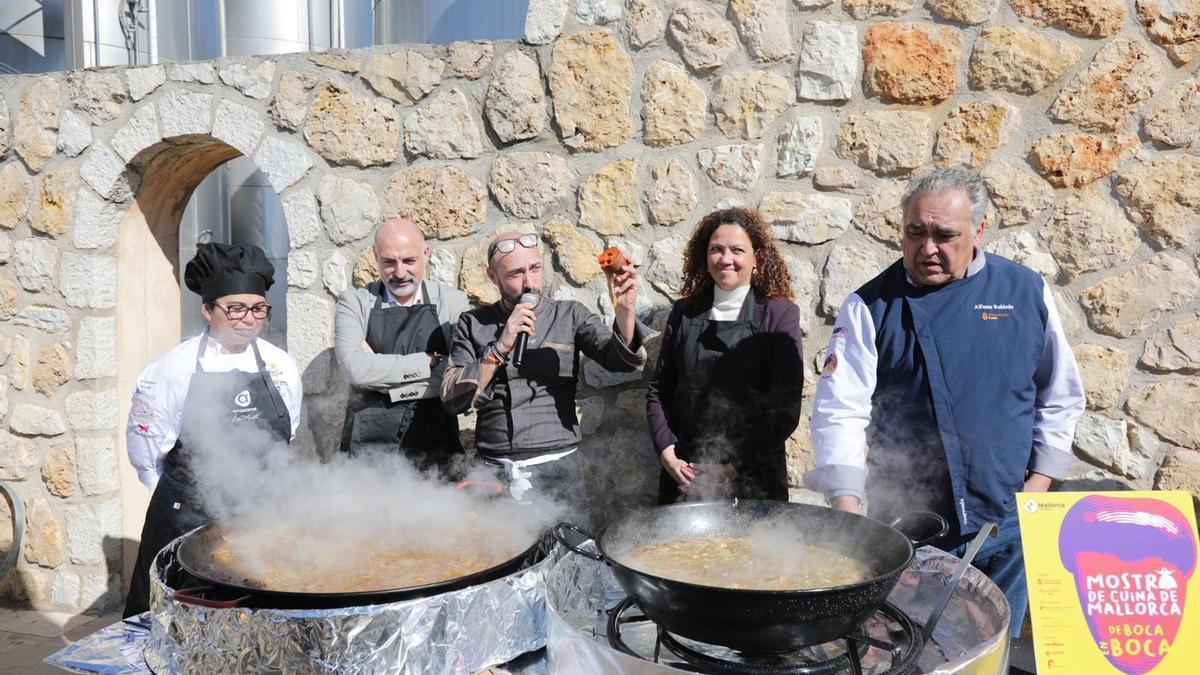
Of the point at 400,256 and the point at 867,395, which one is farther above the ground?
the point at 400,256

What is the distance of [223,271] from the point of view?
2.87 m

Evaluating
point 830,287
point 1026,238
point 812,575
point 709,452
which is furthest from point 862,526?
point 1026,238

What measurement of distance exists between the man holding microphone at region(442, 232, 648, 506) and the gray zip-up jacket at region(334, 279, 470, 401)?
217 mm

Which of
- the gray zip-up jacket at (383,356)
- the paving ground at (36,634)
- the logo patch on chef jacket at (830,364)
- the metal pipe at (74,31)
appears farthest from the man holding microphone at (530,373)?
the metal pipe at (74,31)

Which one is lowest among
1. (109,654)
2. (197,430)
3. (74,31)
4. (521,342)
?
(109,654)

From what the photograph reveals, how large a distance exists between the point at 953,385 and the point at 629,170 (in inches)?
67.1

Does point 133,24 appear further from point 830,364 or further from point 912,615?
point 912,615

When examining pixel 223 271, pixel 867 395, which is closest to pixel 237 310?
pixel 223 271

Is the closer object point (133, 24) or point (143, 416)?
point (143, 416)

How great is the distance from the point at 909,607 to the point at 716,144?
2.04 metres

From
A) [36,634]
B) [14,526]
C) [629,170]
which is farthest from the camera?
[14,526]

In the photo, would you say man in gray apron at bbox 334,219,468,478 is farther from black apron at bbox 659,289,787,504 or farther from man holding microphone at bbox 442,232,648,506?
black apron at bbox 659,289,787,504

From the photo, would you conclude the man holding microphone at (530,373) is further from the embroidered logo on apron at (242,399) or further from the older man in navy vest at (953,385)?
the older man in navy vest at (953,385)

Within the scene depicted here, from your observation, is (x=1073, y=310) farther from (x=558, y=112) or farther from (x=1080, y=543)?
(x=558, y=112)
